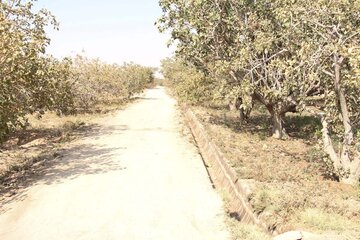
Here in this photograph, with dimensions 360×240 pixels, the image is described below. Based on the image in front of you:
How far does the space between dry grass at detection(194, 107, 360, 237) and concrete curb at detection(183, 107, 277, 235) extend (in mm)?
198

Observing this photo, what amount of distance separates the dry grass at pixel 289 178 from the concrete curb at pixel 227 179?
198 mm

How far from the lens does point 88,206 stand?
9062mm

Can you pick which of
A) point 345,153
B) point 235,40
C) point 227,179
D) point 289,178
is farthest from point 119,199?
point 235,40

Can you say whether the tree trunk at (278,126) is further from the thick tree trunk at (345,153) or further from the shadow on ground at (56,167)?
the shadow on ground at (56,167)

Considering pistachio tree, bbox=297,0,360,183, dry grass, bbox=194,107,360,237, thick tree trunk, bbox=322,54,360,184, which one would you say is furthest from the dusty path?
pistachio tree, bbox=297,0,360,183

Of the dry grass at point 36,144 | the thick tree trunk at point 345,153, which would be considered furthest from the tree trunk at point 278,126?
the dry grass at point 36,144

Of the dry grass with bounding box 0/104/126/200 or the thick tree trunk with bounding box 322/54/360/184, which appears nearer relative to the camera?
the thick tree trunk with bounding box 322/54/360/184

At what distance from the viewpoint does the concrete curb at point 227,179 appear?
8.23 meters

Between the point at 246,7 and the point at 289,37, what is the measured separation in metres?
3.63

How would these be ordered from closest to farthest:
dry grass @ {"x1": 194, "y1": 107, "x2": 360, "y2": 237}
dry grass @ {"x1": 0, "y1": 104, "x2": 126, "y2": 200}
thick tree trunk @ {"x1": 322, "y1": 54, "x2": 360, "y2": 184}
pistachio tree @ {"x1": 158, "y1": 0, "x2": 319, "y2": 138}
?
1. dry grass @ {"x1": 194, "y1": 107, "x2": 360, "y2": 237}
2. thick tree trunk @ {"x1": 322, "y1": 54, "x2": 360, "y2": 184}
3. dry grass @ {"x1": 0, "y1": 104, "x2": 126, "y2": 200}
4. pistachio tree @ {"x1": 158, "y1": 0, "x2": 319, "y2": 138}

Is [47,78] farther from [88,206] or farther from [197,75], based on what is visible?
[197,75]

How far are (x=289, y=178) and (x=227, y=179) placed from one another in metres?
1.83

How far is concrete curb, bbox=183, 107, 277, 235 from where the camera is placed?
324 inches

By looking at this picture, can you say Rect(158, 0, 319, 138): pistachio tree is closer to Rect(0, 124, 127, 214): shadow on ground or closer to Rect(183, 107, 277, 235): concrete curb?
Rect(183, 107, 277, 235): concrete curb
